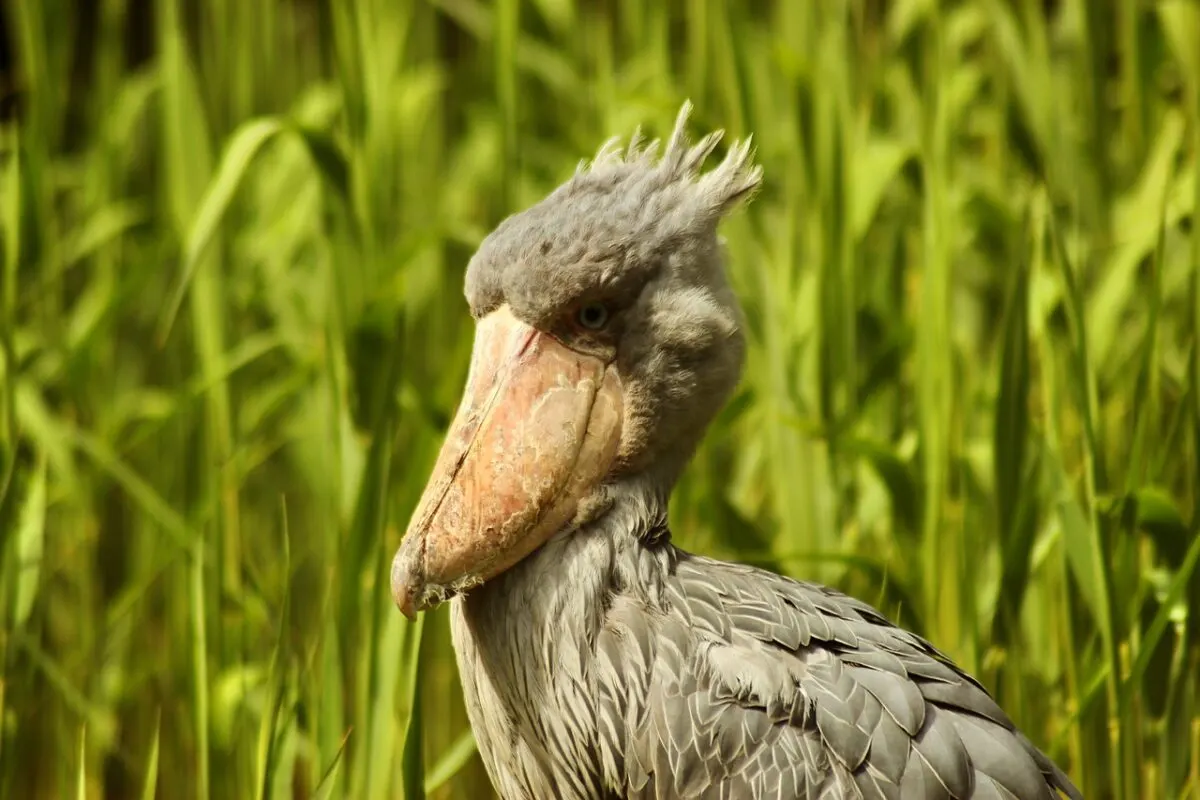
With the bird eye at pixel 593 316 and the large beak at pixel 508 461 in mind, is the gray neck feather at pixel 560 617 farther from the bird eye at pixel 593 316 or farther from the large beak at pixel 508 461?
the bird eye at pixel 593 316

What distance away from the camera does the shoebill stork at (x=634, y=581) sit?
1231mm

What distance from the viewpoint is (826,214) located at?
1774 millimetres

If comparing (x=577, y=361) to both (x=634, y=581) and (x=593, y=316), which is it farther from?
(x=634, y=581)

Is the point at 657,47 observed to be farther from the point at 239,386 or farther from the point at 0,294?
the point at 0,294

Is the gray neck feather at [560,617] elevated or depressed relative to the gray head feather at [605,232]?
depressed

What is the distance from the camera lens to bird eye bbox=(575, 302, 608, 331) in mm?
1296

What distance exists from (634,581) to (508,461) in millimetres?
166

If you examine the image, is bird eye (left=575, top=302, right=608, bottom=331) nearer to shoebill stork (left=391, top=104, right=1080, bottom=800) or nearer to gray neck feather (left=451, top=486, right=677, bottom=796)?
shoebill stork (left=391, top=104, right=1080, bottom=800)

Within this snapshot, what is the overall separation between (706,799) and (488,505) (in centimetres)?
33

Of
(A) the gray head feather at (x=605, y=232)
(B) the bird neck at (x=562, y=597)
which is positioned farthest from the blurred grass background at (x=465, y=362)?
(A) the gray head feather at (x=605, y=232)

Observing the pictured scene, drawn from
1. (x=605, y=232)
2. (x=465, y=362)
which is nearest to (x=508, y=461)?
(x=605, y=232)

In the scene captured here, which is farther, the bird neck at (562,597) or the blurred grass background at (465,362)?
the blurred grass background at (465,362)

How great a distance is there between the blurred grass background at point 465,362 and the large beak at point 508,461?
91 mm

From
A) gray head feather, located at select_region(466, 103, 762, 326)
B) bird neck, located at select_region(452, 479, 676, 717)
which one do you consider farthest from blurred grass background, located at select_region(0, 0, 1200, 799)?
gray head feather, located at select_region(466, 103, 762, 326)
